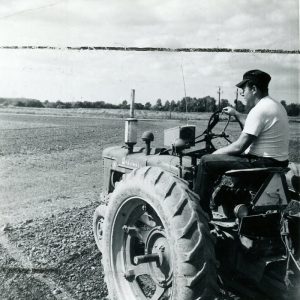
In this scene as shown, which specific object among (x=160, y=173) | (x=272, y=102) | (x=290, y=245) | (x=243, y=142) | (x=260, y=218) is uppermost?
(x=272, y=102)

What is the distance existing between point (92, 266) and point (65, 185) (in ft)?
15.9

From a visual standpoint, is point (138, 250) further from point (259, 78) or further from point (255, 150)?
point (259, 78)

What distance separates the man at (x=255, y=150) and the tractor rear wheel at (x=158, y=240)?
0.29 meters

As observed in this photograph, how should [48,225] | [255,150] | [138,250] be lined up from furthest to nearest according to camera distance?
[48,225], [138,250], [255,150]

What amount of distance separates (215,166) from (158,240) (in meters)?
0.73

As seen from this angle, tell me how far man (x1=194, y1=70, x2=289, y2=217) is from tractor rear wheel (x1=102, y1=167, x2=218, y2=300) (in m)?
0.29

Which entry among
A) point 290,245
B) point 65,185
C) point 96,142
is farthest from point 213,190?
point 96,142

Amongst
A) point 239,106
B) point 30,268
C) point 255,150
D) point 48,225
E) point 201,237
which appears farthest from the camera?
point 48,225

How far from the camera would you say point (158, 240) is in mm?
3252

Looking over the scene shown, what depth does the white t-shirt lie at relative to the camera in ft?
10.2

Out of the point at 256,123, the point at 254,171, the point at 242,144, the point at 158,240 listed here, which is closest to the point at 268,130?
the point at 256,123

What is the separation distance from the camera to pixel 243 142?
3.09m

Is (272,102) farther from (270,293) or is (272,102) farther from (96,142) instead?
(96,142)

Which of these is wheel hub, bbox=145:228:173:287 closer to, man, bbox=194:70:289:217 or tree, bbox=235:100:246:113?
man, bbox=194:70:289:217
